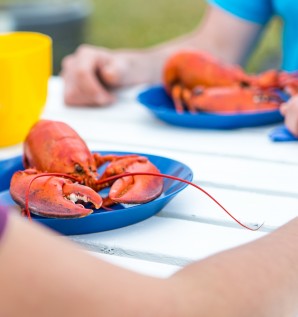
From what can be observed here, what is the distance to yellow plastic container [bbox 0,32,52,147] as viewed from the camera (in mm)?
1267

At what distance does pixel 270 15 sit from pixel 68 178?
1132mm

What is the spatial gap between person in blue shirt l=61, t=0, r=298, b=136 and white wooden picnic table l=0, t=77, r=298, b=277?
0.06 meters

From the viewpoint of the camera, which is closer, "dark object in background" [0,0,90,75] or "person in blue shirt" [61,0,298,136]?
"person in blue shirt" [61,0,298,136]

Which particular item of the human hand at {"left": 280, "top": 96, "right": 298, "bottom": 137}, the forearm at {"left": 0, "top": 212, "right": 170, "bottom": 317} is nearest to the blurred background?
the human hand at {"left": 280, "top": 96, "right": 298, "bottom": 137}

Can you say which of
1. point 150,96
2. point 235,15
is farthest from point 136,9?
point 150,96

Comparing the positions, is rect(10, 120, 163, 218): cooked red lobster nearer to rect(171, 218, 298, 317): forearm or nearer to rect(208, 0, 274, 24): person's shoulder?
rect(171, 218, 298, 317): forearm

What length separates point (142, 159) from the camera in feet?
3.24

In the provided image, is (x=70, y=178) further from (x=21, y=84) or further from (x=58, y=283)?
(x=58, y=283)

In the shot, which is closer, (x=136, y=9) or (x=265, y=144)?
(x=265, y=144)

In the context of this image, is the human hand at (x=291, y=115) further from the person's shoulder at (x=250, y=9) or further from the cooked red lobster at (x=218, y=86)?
the person's shoulder at (x=250, y=9)

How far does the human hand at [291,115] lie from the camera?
1289 millimetres

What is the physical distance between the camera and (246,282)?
67 centimetres

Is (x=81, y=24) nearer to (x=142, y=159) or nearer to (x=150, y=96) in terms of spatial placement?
(x=150, y=96)

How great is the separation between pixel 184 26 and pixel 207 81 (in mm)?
4823
